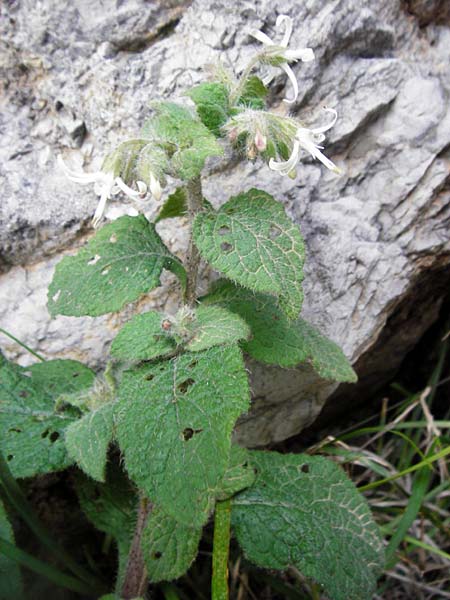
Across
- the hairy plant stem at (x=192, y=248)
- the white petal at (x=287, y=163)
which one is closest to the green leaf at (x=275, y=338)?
the hairy plant stem at (x=192, y=248)

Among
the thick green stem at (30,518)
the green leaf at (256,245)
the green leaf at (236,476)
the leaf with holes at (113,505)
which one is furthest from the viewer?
the leaf with holes at (113,505)

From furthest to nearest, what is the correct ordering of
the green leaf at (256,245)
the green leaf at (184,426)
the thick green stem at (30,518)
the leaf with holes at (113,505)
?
the leaf with holes at (113,505), the thick green stem at (30,518), the green leaf at (256,245), the green leaf at (184,426)

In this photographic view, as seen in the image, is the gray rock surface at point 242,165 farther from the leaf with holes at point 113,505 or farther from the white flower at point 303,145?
the white flower at point 303,145

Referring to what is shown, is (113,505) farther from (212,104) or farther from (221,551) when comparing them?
(212,104)

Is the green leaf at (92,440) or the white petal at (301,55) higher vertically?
the white petal at (301,55)

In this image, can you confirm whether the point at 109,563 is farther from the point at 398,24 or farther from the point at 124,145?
the point at 398,24

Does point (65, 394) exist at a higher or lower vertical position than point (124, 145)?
lower

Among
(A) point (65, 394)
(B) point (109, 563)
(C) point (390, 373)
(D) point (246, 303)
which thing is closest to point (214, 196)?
(D) point (246, 303)
